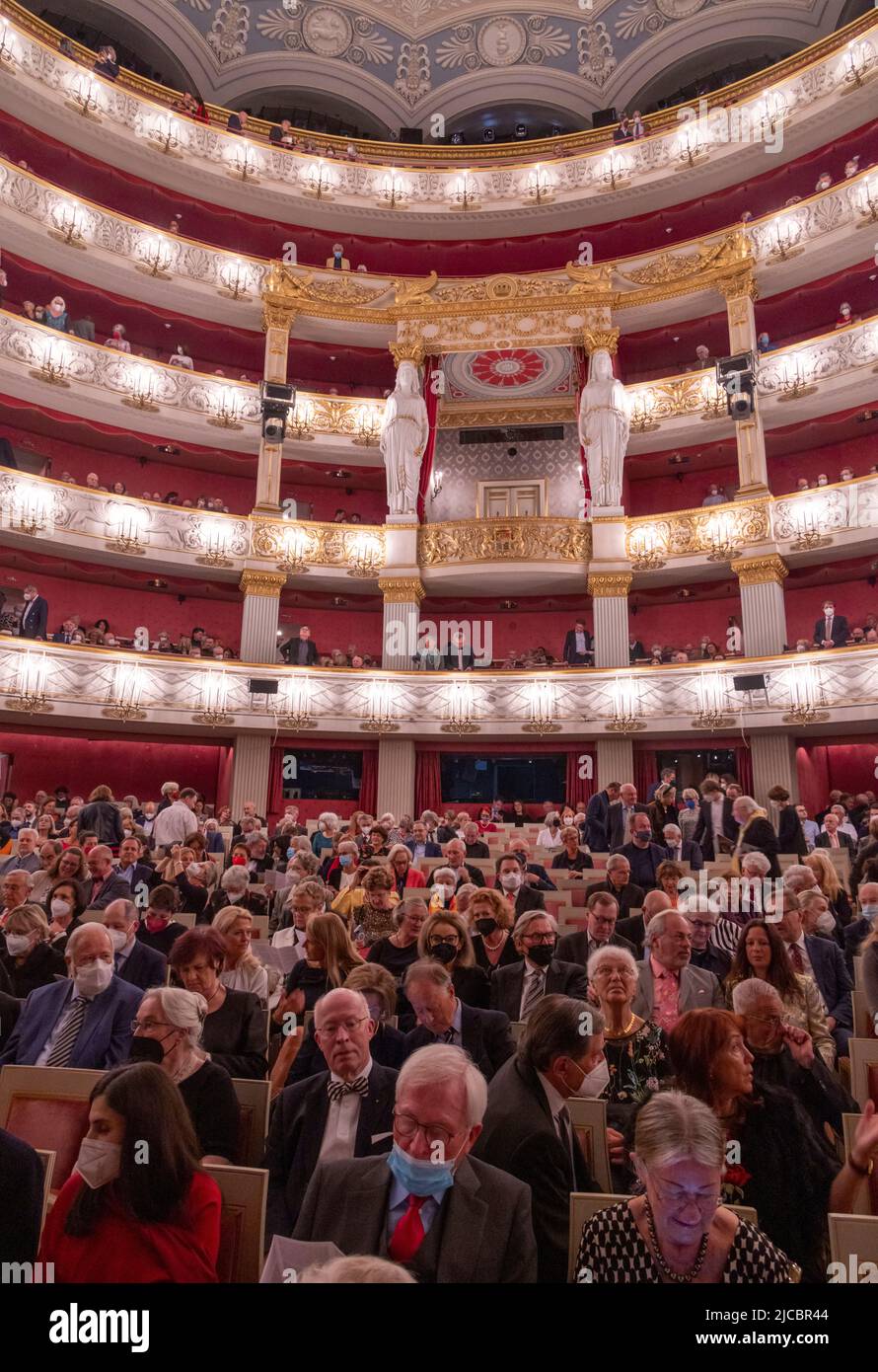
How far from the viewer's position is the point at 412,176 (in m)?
19.3

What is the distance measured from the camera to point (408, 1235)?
1.96 metres

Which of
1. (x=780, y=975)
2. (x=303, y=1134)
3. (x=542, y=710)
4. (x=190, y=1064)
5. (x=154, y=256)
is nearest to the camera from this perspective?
(x=303, y=1134)

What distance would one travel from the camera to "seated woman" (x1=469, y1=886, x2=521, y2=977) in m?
4.43

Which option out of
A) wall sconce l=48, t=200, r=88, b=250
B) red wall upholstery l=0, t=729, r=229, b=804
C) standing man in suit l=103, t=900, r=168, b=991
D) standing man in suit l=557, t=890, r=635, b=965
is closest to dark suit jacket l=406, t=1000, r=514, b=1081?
standing man in suit l=557, t=890, r=635, b=965

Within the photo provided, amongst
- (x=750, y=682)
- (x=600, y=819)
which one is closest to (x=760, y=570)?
(x=750, y=682)

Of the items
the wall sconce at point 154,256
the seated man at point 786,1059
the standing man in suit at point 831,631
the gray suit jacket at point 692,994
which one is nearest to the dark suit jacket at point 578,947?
the gray suit jacket at point 692,994

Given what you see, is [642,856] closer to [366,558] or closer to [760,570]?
[760,570]

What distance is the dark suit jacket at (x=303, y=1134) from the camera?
2.46 m

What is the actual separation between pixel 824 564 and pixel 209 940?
49.9 ft

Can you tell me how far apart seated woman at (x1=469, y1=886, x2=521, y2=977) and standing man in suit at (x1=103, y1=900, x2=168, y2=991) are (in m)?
1.61

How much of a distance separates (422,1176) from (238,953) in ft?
7.15

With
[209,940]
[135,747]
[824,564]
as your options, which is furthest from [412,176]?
[209,940]

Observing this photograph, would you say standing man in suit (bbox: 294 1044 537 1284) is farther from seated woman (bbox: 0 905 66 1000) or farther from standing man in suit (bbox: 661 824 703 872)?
standing man in suit (bbox: 661 824 703 872)
